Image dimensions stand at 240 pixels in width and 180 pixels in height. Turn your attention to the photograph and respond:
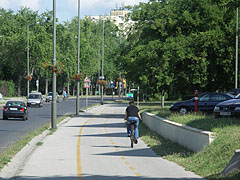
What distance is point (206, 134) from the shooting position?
47.8 feet

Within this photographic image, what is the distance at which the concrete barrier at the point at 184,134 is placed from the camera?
14.8m

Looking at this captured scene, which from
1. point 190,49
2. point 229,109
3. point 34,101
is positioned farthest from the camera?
point 34,101

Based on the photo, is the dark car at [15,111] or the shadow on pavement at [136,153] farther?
the dark car at [15,111]

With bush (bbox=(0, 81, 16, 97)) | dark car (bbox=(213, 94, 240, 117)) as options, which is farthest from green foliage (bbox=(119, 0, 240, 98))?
bush (bbox=(0, 81, 16, 97))

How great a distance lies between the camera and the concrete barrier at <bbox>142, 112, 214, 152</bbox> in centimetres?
1482

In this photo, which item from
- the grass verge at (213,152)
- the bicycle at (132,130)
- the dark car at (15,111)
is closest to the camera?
the grass verge at (213,152)

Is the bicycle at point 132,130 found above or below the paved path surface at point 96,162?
above

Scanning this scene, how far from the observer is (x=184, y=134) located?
17.4 m

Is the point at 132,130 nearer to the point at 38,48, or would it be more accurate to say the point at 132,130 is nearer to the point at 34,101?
Answer: the point at 34,101

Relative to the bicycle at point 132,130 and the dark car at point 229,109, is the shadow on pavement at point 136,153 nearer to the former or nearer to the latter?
the bicycle at point 132,130

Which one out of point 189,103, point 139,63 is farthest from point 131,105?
point 139,63

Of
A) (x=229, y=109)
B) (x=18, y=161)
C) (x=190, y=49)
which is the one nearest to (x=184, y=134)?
(x=229, y=109)

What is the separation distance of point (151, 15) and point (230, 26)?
10803 mm

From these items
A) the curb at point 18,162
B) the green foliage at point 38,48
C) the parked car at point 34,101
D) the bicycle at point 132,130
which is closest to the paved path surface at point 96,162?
the curb at point 18,162
